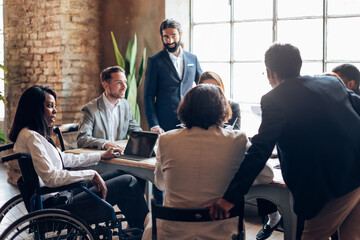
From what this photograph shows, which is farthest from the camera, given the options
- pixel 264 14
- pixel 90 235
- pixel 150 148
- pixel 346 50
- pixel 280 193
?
pixel 264 14

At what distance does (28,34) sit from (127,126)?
2.57 m

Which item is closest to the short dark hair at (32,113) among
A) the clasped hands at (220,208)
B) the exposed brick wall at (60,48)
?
the clasped hands at (220,208)

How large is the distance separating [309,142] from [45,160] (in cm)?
154

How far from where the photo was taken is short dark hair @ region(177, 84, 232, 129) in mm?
2193

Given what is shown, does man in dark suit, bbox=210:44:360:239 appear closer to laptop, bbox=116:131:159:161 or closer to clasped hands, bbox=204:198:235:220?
clasped hands, bbox=204:198:235:220

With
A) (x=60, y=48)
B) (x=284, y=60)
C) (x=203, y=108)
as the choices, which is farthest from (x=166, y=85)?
(x=284, y=60)

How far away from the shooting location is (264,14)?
4980mm

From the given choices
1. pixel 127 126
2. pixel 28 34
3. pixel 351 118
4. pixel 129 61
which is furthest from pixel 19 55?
pixel 351 118

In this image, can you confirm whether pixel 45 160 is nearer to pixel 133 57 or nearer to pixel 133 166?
pixel 133 166

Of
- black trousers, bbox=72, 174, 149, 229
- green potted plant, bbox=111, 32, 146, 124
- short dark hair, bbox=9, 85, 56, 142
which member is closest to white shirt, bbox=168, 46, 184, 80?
green potted plant, bbox=111, 32, 146, 124

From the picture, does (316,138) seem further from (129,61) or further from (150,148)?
(129,61)

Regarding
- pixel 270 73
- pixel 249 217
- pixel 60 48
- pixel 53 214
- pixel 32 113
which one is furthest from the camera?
pixel 60 48

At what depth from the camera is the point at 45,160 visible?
8.95ft

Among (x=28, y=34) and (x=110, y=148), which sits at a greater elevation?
(x=28, y=34)
